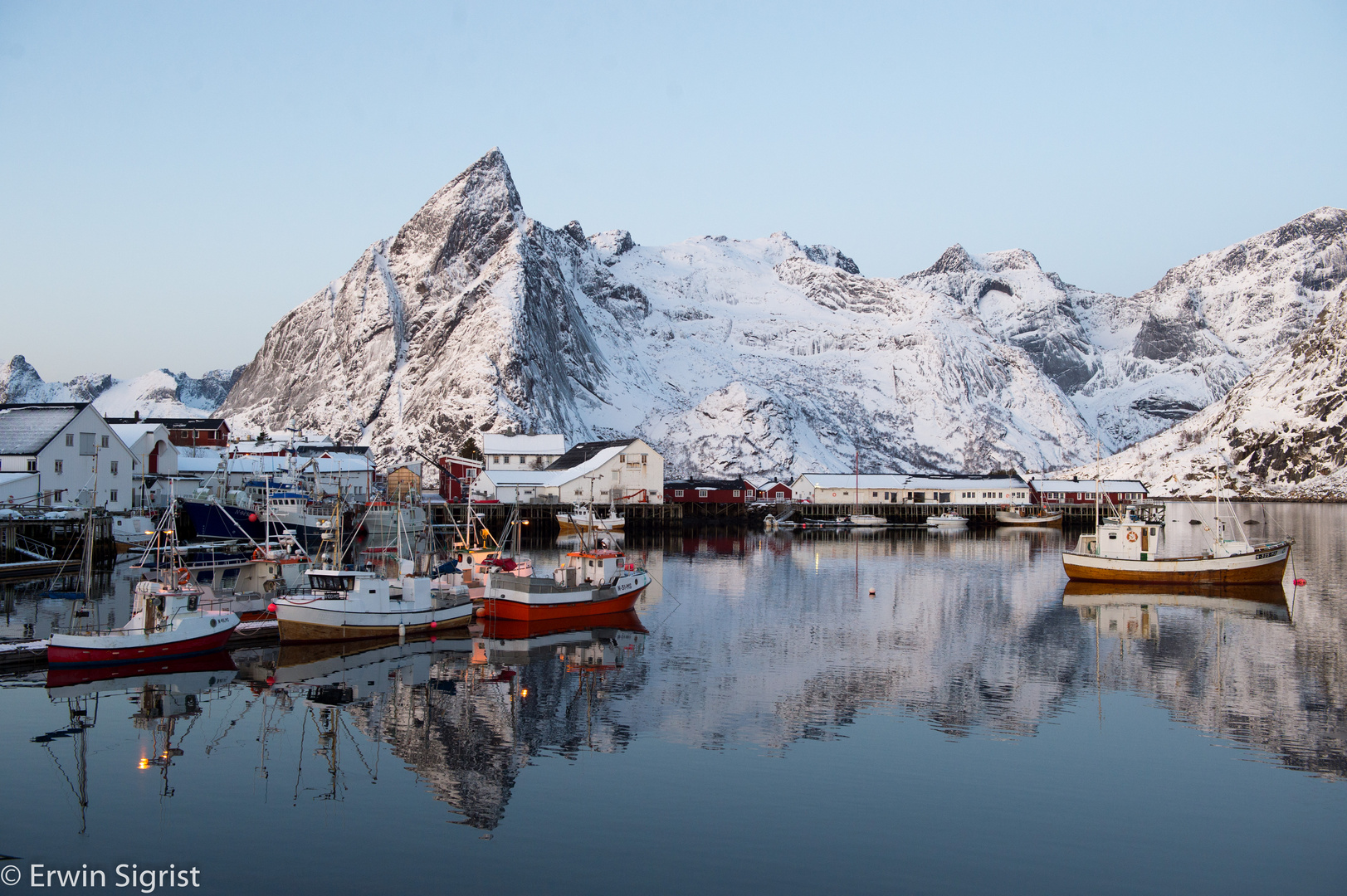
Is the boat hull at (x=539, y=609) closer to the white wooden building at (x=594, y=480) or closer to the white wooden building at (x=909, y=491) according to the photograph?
the white wooden building at (x=594, y=480)

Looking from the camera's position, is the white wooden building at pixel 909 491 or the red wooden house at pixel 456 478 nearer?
the red wooden house at pixel 456 478

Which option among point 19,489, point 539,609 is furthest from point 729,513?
point 539,609

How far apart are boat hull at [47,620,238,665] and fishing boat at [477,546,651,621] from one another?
12.1 meters

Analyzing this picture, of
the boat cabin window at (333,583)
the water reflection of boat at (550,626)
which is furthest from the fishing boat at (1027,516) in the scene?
the boat cabin window at (333,583)

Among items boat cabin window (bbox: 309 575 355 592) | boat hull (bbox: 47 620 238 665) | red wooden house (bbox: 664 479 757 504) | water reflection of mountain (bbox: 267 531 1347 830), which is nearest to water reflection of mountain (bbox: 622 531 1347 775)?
water reflection of mountain (bbox: 267 531 1347 830)

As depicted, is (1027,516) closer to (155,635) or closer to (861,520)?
(861,520)

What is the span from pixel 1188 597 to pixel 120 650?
52559 mm

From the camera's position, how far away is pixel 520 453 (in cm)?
14062

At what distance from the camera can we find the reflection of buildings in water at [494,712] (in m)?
24.4

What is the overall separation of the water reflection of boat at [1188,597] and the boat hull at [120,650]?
4127 centimetres

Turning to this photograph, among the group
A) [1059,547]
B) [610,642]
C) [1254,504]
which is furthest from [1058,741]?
[1254,504]

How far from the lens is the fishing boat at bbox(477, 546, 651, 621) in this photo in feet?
149

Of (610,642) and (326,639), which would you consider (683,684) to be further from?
(326,639)

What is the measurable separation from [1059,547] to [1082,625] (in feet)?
170
